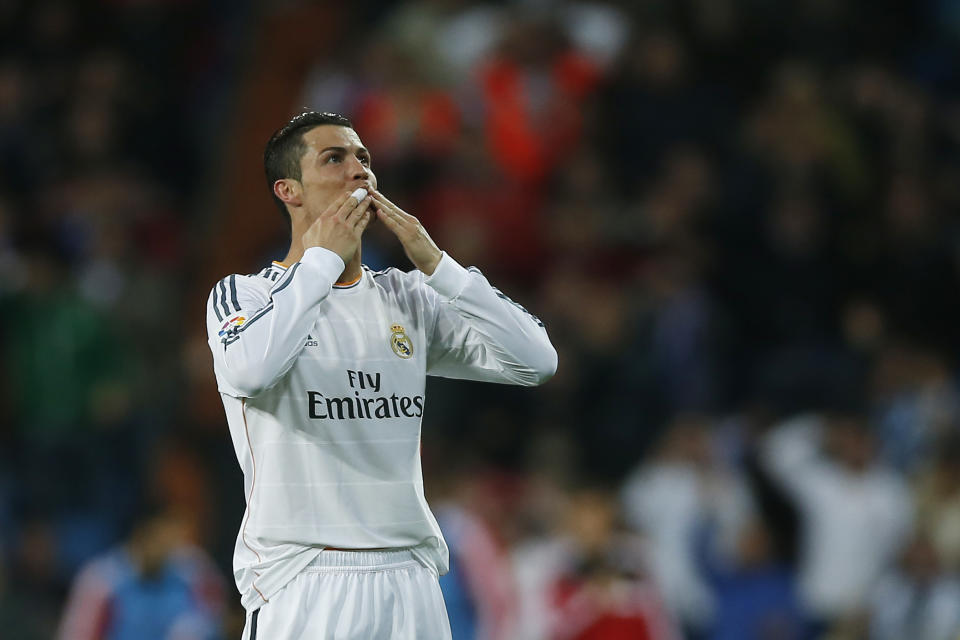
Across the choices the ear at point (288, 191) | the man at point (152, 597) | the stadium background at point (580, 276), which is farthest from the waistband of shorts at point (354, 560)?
the man at point (152, 597)

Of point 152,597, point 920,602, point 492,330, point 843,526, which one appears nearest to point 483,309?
point 492,330

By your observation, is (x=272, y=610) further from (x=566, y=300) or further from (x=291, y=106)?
(x=291, y=106)

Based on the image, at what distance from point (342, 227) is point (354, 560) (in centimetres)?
94

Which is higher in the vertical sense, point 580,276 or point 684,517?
point 580,276

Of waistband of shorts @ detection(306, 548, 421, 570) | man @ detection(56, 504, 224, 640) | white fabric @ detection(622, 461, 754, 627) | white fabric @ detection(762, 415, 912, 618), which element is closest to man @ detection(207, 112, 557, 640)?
waistband of shorts @ detection(306, 548, 421, 570)

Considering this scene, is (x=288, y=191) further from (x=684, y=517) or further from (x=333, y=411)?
(x=684, y=517)

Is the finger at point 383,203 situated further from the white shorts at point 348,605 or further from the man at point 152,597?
the man at point 152,597

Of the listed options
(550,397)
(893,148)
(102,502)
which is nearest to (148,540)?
(102,502)

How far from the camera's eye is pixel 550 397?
33.8ft

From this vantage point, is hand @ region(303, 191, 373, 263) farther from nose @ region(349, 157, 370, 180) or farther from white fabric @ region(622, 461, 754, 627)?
white fabric @ region(622, 461, 754, 627)

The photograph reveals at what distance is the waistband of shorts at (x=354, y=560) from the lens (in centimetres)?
457

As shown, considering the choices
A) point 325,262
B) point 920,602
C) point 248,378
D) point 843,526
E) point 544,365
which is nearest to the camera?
point 248,378

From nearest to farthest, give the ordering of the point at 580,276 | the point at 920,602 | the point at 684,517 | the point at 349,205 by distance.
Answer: the point at 349,205 < the point at 920,602 < the point at 684,517 < the point at 580,276

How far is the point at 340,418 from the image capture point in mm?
4562
